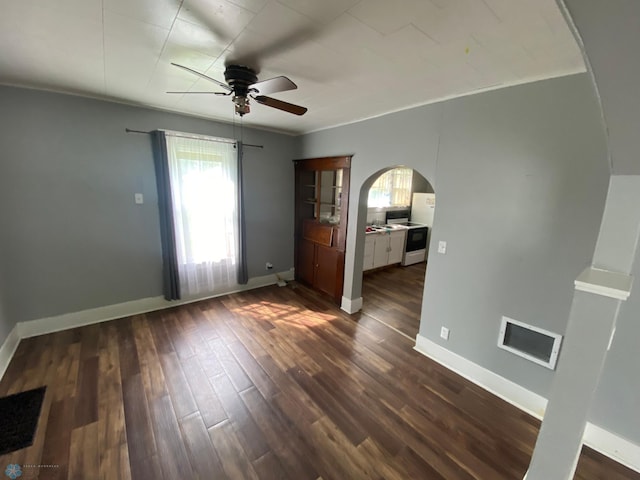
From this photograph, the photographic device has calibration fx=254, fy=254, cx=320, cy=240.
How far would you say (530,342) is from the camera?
2078mm

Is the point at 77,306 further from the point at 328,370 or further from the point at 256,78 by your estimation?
the point at 256,78

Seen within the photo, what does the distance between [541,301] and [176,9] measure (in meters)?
3.02

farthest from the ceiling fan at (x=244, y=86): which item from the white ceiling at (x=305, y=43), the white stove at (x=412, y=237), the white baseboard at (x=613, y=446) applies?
the white stove at (x=412, y=237)

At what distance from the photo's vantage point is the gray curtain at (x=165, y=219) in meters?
3.13

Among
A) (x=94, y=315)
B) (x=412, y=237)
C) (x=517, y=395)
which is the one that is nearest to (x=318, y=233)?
(x=412, y=237)

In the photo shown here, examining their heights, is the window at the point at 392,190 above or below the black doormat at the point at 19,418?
above

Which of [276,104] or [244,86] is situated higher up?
[244,86]

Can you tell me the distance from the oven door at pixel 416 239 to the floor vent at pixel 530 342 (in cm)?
363

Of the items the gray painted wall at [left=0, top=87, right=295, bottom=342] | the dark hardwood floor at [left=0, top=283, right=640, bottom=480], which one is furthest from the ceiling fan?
the dark hardwood floor at [left=0, top=283, right=640, bottom=480]

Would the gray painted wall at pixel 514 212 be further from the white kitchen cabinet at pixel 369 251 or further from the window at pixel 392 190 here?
the window at pixel 392 190

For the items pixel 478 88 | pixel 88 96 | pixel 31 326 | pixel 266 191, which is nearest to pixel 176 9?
pixel 478 88

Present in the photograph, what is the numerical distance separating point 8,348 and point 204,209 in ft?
7.53

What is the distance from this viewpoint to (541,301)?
1977 millimetres

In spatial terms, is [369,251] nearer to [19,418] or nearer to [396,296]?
[396,296]
